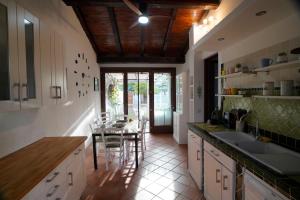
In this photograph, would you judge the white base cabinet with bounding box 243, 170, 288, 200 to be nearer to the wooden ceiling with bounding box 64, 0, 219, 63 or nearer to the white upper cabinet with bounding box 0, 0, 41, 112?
the white upper cabinet with bounding box 0, 0, 41, 112

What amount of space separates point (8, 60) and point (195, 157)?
2.59 metres

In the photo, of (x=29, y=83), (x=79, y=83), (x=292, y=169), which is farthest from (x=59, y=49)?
(x=292, y=169)

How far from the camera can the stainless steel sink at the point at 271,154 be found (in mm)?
1355

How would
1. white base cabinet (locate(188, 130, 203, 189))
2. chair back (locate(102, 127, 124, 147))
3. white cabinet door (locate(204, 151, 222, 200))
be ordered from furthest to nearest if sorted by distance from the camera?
chair back (locate(102, 127, 124, 147)) < white base cabinet (locate(188, 130, 203, 189)) < white cabinet door (locate(204, 151, 222, 200))

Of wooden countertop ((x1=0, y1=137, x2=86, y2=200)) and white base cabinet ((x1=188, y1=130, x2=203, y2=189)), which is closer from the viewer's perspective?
wooden countertop ((x1=0, y1=137, x2=86, y2=200))

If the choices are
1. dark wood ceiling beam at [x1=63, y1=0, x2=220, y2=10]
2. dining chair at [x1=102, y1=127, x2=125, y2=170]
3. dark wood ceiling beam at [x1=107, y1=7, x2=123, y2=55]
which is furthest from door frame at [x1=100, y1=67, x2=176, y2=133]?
dark wood ceiling beam at [x1=63, y1=0, x2=220, y2=10]

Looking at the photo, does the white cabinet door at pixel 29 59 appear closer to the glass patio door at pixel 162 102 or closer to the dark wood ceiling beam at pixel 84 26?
the dark wood ceiling beam at pixel 84 26

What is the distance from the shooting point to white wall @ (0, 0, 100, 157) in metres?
2.01

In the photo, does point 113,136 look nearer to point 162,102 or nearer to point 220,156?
point 220,156

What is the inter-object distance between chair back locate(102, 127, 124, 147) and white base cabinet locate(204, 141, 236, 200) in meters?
1.67

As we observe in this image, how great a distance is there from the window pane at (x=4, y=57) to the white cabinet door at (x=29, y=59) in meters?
0.14

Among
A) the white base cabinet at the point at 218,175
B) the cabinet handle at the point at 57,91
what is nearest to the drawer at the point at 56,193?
the cabinet handle at the point at 57,91

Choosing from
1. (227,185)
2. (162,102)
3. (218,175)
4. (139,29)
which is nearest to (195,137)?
(218,175)

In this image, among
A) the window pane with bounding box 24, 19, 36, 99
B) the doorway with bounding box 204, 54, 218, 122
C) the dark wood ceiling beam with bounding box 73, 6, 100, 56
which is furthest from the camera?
the doorway with bounding box 204, 54, 218, 122
